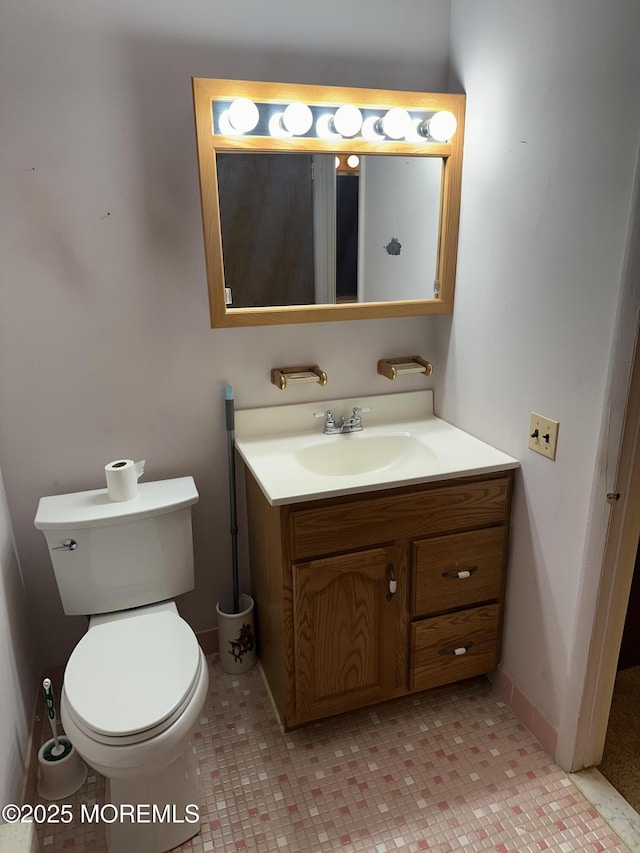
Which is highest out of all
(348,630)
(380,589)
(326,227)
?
(326,227)

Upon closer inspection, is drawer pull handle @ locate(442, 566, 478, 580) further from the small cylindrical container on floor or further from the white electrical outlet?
the small cylindrical container on floor

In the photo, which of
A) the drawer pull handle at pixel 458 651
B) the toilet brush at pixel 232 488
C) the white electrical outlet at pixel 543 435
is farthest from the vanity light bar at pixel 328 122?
the drawer pull handle at pixel 458 651

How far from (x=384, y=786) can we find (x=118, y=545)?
105 cm

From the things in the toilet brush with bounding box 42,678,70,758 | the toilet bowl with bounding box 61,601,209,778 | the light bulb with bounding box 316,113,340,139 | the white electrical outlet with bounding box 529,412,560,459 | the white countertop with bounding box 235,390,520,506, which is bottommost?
the toilet brush with bounding box 42,678,70,758

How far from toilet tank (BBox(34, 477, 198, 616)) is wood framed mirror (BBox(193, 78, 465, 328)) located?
61 cm

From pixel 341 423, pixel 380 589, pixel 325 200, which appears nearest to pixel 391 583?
pixel 380 589

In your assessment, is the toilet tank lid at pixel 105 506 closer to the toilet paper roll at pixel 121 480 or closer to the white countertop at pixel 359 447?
the toilet paper roll at pixel 121 480

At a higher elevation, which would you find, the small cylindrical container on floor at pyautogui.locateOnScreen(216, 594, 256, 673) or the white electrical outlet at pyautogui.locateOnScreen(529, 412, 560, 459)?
the white electrical outlet at pyautogui.locateOnScreen(529, 412, 560, 459)

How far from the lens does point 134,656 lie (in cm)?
157

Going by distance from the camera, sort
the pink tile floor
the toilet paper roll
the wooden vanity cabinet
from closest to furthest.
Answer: the pink tile floor < the wooden vanity cabinet < the toilet paper roll

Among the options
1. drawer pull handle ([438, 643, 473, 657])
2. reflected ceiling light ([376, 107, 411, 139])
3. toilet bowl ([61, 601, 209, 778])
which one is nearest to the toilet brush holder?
toilet bowl ([61, 601, 209, 778])

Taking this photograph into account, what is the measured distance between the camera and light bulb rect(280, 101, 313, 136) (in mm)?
1670

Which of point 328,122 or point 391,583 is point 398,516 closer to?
point 391,583

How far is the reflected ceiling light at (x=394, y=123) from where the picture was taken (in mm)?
1756
